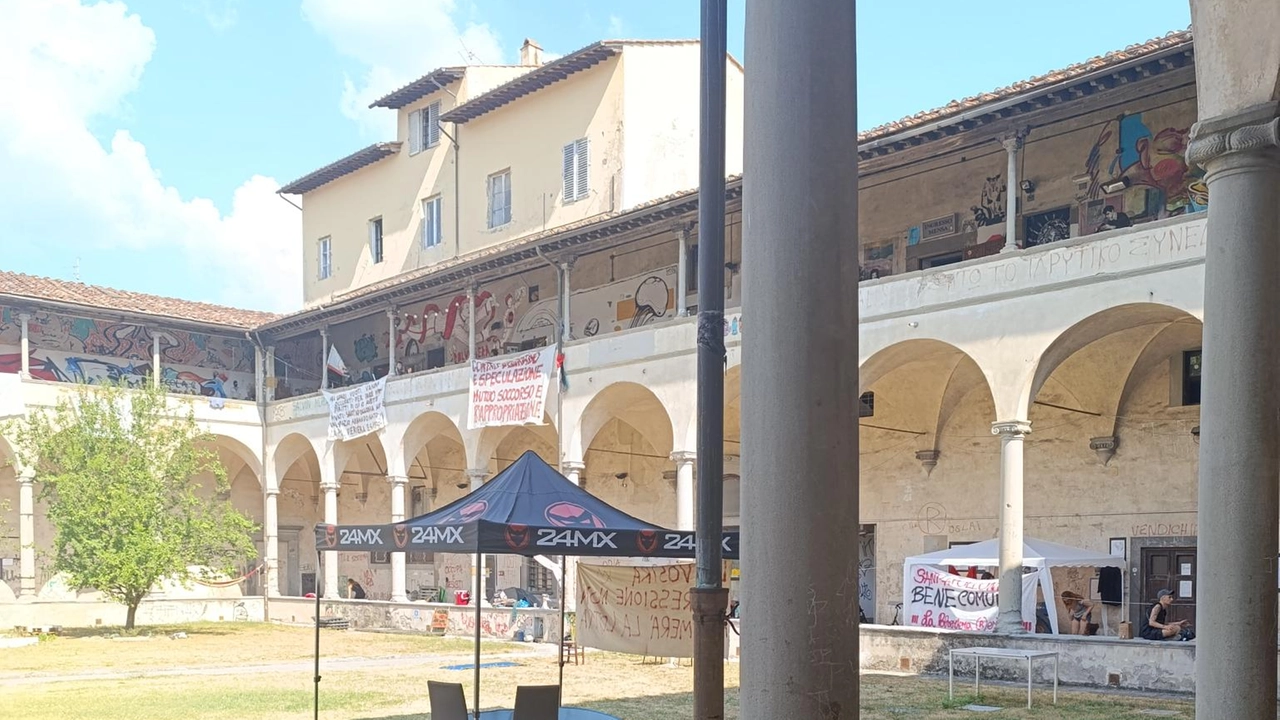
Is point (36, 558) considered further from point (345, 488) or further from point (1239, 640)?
point (1239, 640)

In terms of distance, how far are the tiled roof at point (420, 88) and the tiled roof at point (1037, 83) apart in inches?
634

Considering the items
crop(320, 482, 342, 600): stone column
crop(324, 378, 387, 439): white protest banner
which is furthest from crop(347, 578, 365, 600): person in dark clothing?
crop(324, 378, 387, 439): white protest banner

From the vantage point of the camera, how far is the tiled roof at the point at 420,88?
33225 millimetres

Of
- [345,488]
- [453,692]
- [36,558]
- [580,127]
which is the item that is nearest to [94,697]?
[453,692]

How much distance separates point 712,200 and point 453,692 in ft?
18.3

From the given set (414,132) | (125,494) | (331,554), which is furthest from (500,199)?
(125,494)

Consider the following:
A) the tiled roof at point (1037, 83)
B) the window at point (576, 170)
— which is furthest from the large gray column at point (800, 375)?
the window at point (576, 170)

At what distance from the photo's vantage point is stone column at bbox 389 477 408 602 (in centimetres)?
2872

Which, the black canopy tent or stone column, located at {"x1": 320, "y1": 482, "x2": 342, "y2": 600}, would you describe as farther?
stone column, located at {"x1": 320, "y1": 482, "x2": 342, "y2": 600}

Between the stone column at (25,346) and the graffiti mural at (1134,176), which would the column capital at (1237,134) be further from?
the stone column at (25,346)

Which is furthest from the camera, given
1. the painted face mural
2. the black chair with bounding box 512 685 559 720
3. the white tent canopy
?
the white tent canopy

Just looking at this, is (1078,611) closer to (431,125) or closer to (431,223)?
(431,223)

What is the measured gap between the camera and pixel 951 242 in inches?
870

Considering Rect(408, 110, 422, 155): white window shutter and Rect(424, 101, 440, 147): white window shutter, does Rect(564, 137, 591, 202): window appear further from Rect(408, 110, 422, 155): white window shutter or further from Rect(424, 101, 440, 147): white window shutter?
Rect(408, 110, 422, 155): white window shutter
